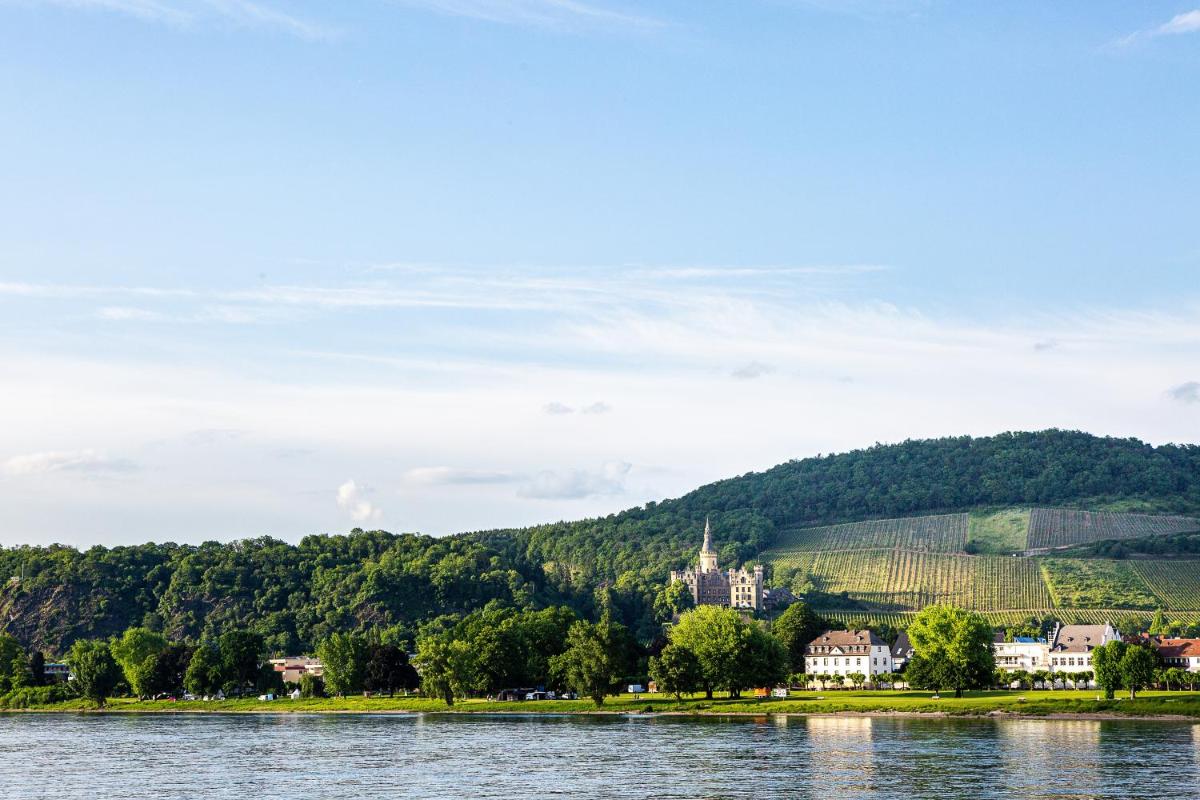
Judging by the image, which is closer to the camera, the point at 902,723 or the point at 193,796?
the point at 193,796

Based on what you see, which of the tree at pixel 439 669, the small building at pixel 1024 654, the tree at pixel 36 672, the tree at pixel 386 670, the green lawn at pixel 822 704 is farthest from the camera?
the tree at pixel 36 672

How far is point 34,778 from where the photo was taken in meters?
84.1

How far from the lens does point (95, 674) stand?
17088 centimetres

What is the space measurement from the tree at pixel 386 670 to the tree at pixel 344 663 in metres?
0.79

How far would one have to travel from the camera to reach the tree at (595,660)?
13438 cm

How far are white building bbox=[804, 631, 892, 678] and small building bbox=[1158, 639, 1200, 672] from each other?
29053mm

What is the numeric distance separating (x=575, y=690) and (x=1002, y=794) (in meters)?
83.4

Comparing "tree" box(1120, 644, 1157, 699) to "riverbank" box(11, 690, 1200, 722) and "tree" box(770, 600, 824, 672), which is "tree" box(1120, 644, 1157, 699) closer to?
"riverbank" box(11, 690, 1200, 722)

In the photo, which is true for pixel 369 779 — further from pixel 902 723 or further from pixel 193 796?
pixel 902 723

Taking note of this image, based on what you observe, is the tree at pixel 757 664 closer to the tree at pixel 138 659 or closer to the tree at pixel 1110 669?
the tree at pixel 1110 669

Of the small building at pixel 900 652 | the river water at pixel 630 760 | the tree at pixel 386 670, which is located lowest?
the river water at pixel 630 760

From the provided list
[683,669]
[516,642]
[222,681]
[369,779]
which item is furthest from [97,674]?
[369,779]

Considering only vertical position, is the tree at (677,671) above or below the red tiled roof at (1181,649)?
below

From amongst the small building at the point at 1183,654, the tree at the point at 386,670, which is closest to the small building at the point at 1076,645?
the small building at the point at 1183,654
